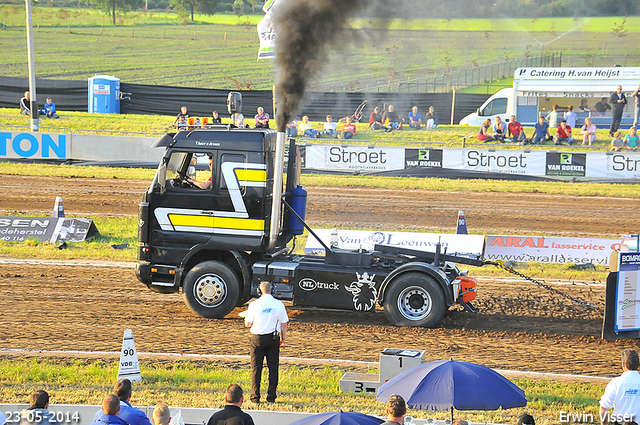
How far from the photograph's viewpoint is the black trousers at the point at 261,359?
23.4 ft

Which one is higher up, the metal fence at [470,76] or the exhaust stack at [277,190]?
the metal fence at [470,76]

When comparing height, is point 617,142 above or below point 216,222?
above

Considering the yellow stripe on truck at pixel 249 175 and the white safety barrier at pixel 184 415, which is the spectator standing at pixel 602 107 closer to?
the yellow stripe on truck at pixel 249 175

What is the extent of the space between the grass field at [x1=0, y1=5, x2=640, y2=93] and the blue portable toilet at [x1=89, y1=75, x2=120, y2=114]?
299 inches

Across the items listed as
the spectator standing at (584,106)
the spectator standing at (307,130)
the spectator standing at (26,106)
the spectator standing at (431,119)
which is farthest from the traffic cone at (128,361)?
the spectator standing at (584,106)

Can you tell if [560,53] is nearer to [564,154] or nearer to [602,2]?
[602,2]

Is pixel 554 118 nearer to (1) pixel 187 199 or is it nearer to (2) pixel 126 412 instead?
(1) pixel 187 199

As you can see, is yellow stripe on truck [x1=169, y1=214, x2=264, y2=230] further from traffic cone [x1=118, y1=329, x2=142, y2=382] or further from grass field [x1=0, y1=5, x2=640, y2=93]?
grass field [x1=0, y1=5, x2=640, y2=93]

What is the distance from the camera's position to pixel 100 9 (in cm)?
6312

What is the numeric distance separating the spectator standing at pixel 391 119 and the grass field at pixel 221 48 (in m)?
2.28

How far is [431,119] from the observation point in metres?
32.6

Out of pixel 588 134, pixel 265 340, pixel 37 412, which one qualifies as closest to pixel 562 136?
pixel 588 134

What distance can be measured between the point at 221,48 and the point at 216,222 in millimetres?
49664

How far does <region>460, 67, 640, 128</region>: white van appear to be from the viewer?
3203 cm
